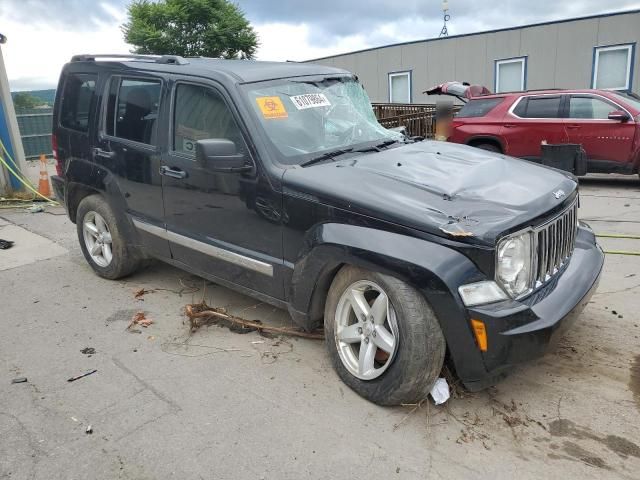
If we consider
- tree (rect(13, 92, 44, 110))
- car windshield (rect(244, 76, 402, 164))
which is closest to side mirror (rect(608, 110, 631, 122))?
car windshield (rect(244, 76, 402, 164))

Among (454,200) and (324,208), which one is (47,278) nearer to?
(324,208)

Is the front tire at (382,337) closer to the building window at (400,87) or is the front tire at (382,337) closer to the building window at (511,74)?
the building window at (511,74)

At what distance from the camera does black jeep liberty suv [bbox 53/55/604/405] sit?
2668mm

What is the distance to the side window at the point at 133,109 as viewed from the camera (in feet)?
13.8

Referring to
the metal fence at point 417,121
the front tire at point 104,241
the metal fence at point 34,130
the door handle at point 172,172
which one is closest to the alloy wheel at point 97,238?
the front tire at point 104,241

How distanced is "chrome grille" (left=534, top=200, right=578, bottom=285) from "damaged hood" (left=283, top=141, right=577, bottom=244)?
10 cm

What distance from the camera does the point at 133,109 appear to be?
14.4 ft

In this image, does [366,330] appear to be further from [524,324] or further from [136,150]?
[136,150]

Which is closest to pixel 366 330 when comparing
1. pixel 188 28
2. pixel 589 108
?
pixel 589 108

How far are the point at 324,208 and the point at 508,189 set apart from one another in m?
1.09

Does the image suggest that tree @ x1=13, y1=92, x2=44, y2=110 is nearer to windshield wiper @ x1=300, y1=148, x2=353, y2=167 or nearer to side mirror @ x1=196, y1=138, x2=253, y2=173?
side mirror @ x1=196, y1=138, x2=253, y2=173

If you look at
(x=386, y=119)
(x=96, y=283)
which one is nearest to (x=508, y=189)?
(x=96, y=283)

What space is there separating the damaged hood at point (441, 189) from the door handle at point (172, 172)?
1.01 m

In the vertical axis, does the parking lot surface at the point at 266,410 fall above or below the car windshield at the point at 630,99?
below
